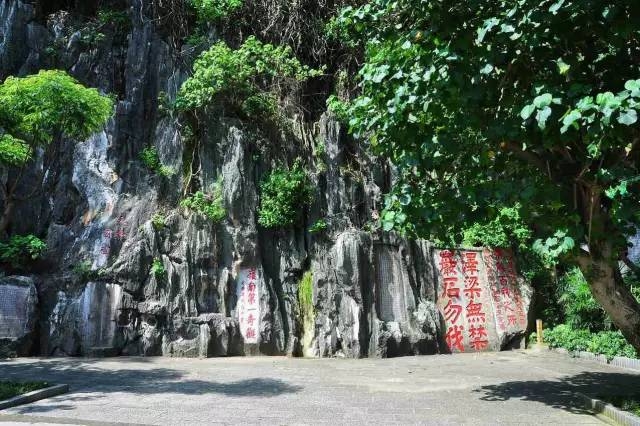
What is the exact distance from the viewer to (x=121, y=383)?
8.62 meters

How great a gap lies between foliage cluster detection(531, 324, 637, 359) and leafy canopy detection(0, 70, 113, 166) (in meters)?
11.0

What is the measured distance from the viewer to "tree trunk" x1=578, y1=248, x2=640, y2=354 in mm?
6668

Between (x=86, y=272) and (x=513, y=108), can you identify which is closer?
(x=513, y=108)

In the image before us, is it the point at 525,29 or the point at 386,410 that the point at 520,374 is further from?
the point at 525,29

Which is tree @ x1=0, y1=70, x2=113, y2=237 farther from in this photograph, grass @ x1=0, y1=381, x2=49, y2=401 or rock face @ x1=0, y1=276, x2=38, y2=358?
rock face @ x1=0, y1=276, x2=38, y2=358

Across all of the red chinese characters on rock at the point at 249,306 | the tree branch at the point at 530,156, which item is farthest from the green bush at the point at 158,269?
the tree branch at the point at 530,156

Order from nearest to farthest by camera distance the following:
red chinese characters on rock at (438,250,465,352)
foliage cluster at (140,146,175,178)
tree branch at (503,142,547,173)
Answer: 1. tree branch at (503,142,547,173)
2. red chinese characters on rock at (438,250,465,352)
3. foliage cluster at (140,146,175,178)

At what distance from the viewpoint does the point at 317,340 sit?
1292cm

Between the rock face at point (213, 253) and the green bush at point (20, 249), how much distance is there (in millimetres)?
473

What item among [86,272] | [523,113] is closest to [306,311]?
[86,272]

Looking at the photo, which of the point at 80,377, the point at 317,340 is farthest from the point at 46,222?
the point at 317,340

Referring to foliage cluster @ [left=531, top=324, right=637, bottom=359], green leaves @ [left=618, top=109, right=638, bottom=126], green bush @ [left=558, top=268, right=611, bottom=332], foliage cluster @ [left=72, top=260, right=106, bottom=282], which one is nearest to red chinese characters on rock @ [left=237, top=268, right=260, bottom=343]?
foliage cluster @ [left=72, top=260, right=106, bottom=282]

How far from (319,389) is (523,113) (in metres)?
5.22

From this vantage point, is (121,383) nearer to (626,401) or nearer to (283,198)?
(283,198)
